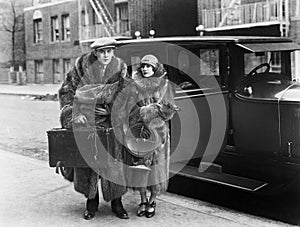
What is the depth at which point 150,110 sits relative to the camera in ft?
14.5

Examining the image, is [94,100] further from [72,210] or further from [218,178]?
[218,178]

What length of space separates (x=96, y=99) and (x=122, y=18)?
920 inches

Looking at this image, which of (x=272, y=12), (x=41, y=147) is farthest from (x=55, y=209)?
(x=272, y=12)

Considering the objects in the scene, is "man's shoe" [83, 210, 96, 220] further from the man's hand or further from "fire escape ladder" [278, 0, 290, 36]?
"fire escape ladder" [278, 0, 290, 36]

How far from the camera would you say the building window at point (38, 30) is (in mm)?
33938

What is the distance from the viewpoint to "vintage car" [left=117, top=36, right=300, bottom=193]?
16.6 ft

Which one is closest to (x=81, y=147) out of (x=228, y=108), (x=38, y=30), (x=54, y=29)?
(x=228, y=108)

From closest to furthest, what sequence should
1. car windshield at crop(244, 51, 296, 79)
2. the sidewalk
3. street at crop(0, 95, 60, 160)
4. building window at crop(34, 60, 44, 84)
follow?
car windshield at crop(244, 51, 296, 79)
street at crop(0, 95, 60, 160)
the sidewalk
building window at crop(34, 60, 44, 84)

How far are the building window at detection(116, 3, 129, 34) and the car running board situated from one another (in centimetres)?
2121

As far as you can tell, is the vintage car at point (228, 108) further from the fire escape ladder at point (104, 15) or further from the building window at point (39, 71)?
the building window at point (39, 71)

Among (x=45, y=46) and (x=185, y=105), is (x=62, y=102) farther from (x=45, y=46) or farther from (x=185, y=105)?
(x=45, y=46)

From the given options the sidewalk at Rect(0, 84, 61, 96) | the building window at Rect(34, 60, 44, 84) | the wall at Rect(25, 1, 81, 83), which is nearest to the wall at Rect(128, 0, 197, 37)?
the wall at Rect(25, 1, 81, 83)

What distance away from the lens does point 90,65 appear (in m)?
4.46

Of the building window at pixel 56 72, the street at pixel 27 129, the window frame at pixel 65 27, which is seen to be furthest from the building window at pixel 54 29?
the street at pixel 27 129
